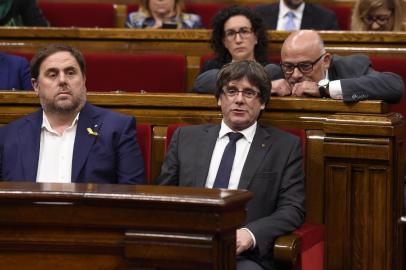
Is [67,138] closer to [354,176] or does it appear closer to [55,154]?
[55,154]

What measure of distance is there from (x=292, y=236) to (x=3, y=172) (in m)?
0.51

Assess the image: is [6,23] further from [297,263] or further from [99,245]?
[99,245]

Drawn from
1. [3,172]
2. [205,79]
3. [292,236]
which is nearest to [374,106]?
[292,236]

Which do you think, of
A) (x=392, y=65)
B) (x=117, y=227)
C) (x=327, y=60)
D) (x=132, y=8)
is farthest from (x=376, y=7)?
(x=117, y=227)

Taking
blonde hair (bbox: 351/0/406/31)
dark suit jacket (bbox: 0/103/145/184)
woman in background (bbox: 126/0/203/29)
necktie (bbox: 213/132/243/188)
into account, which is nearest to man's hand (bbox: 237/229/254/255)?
necktie (bbox: 213/132/243/188)

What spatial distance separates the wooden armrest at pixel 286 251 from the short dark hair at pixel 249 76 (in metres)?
0.26

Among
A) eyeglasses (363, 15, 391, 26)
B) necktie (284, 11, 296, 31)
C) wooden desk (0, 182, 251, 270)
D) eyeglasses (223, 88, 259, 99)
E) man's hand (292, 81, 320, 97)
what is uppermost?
necktie (284, 11, 296, 31)

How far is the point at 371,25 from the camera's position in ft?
6.59

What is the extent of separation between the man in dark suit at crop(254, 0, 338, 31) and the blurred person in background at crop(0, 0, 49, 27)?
0.60 m

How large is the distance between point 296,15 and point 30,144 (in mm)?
1034

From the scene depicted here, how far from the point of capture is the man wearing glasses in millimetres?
1465

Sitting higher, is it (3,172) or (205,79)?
(205,79)

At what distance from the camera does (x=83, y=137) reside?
149cm

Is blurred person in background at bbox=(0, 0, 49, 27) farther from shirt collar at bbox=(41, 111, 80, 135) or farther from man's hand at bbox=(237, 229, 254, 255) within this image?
man's hand at bbox=(237, 229, 254, 255)
